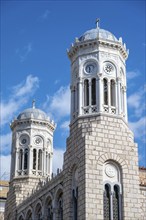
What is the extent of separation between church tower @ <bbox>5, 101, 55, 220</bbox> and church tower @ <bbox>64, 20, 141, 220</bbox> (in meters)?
13.6

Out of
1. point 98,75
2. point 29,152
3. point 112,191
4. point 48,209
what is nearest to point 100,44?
point 98,75

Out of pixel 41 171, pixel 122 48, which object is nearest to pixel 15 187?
pixel 41 171

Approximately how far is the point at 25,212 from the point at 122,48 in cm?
1872

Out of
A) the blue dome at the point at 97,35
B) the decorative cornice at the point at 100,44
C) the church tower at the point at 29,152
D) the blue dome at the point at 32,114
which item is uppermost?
the blue dome at the point at 97,35

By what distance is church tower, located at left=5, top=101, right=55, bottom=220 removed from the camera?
171ft

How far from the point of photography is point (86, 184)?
3497cm

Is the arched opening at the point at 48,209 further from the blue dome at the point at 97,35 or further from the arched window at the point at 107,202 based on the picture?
the blue dome at the point at 97,35

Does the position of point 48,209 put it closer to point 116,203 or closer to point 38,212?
point 38,212

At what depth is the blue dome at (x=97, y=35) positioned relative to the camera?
41.3 metres

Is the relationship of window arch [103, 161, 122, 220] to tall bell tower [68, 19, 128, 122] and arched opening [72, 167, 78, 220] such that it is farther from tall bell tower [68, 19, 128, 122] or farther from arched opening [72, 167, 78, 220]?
tall bell tower [68, 19, 128, 122]

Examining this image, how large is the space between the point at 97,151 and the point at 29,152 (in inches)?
727

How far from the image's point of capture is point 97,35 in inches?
1623

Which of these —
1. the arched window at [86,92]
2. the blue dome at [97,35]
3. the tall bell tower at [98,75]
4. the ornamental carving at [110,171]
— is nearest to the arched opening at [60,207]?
the ornamental carving at [110,171]

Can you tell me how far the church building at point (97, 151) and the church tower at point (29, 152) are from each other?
14.5 feet
